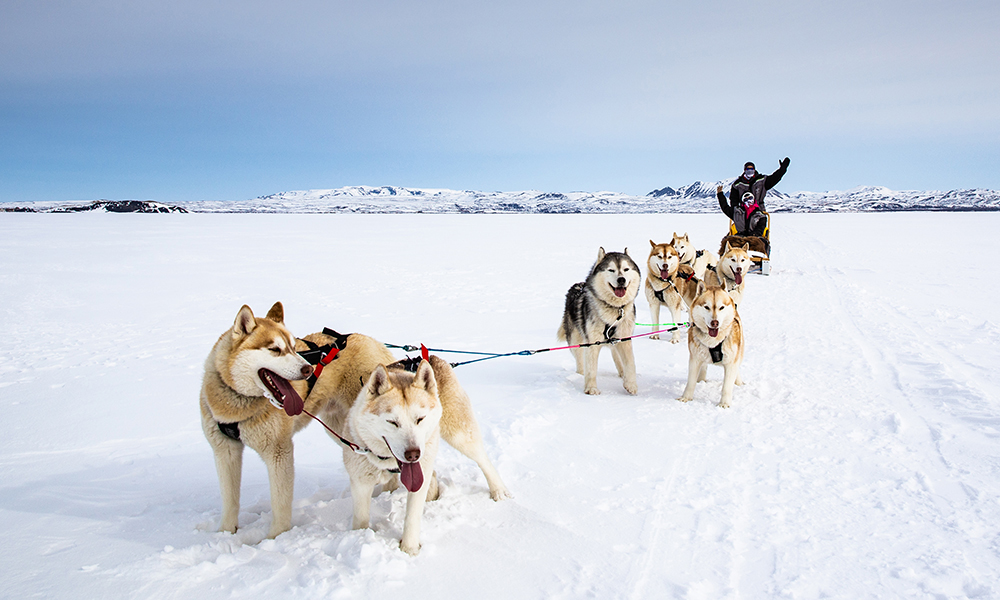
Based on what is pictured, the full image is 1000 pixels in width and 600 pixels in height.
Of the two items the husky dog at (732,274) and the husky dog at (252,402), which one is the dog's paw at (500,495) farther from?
the husky dog at (732,274)

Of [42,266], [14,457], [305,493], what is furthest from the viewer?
[42,266]

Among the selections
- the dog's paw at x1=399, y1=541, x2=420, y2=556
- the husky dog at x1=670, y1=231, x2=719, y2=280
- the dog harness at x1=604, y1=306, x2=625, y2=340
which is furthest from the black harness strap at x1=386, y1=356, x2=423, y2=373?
the husky dog at x1=670, y1=231, x2=719, y2=280

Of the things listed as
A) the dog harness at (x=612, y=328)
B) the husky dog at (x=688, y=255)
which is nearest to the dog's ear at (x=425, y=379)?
the dog harness at (x=612, y=328)

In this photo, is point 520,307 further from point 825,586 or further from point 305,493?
point 825,586

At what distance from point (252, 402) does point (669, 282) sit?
19.5ft

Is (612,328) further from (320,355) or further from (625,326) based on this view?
(320,355)

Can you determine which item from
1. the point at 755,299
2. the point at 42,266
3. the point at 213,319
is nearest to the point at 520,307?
the point at 755,299

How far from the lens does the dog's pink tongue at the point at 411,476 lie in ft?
8.17

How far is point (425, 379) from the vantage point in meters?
2.67

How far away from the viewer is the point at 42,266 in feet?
44.8

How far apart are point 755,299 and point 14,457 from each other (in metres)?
10.4

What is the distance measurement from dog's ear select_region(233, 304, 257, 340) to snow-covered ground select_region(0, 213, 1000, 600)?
1.06 metres

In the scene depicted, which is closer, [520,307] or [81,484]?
[81,484]

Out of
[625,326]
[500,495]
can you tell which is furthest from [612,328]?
[500,495]
